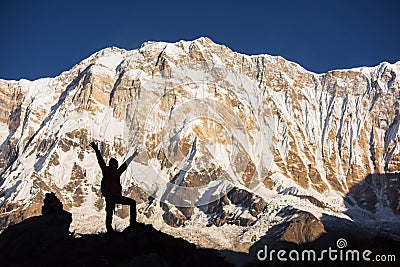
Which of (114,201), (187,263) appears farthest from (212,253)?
(114,201)

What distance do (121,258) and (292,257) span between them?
19.9 feet

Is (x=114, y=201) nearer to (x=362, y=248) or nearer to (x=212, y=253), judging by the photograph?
(x=212, y=253)

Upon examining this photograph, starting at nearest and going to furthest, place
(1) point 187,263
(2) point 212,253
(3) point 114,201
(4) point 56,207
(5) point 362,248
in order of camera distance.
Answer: (5) point 362,248
(1) point 187,263
(2) point 212,253
(3) point 114,201
(4) point 56,207

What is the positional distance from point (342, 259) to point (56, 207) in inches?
497

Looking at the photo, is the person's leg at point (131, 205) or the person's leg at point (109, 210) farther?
the person's leg at point (109, 210)

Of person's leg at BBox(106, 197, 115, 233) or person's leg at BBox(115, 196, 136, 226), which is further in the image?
person's leg at BBox(106, 197, 115, 233)

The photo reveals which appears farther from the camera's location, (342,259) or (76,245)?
(76,245)

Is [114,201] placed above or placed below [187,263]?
above

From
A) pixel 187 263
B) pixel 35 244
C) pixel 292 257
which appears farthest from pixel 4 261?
pixel 292 257

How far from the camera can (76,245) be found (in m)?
20.7

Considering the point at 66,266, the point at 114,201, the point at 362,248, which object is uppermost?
the point at 114,201

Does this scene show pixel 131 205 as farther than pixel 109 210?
No

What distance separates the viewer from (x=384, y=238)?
18469mm

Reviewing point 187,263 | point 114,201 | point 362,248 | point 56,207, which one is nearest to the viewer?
point 362,248
